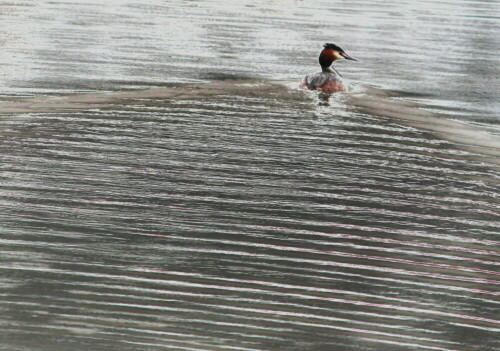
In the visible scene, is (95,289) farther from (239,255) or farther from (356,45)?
(356,45)

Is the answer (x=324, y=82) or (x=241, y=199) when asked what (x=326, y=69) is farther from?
(x=241, y=199)

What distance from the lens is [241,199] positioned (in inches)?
414

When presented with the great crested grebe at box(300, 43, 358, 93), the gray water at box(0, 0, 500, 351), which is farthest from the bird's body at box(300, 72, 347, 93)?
the gray water at box(0, 0, 500, 351)

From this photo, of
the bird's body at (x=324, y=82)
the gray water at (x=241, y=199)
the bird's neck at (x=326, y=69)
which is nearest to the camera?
the gray water at (x=241, y=199)

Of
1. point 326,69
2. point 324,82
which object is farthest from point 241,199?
point 326,69

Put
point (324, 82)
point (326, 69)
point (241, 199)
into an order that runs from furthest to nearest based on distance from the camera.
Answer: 1. point (326, 69)
2. point (324, 82)
3. point (241, 199)

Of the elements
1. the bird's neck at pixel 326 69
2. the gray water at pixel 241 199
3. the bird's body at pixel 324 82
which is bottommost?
the gray water at pixel 241 199

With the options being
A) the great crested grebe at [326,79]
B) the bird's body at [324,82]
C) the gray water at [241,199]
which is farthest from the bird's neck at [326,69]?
the gray water at [241,199]

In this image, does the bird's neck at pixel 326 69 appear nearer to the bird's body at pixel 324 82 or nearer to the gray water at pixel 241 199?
the bird's body at pixel 324 82

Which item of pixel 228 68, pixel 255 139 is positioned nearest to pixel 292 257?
pixel 255 139

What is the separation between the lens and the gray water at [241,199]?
7.45 metres

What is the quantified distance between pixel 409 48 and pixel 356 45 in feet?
3.95

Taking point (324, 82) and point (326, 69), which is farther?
point (326, 69)

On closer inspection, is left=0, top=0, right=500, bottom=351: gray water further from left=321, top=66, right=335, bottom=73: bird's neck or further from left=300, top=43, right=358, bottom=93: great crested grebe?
left=321, top=66, right=335, bottom=73: bird's neck
